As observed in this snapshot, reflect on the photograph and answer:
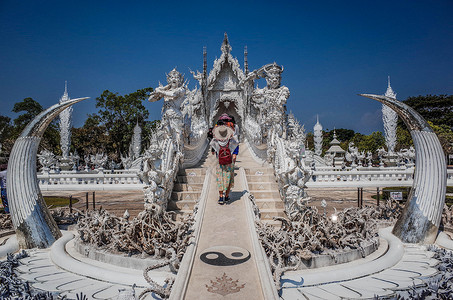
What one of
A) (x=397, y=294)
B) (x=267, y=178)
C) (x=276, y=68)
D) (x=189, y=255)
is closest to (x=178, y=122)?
(x=267, y=178)

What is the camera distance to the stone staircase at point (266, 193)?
253 inches

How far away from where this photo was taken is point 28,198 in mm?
5824

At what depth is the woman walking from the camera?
5905mm

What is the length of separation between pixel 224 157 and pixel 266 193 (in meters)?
1.60

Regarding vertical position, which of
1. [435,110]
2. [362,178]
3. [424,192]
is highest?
[435,110]

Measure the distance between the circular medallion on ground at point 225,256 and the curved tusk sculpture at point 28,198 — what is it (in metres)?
3.49

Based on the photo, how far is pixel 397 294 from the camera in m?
3.56

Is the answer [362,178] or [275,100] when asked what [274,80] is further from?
[362,178]

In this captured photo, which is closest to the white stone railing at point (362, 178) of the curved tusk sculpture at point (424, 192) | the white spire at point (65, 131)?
the curved tusk sculpture at point (424, 192)

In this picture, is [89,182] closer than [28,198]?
No

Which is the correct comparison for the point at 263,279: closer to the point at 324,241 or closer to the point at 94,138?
the point at 324,241

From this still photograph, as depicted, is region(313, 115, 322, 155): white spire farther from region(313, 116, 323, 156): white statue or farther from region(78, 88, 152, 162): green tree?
region(78, 88, 152, 162): green tree

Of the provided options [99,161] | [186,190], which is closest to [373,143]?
[99,161]

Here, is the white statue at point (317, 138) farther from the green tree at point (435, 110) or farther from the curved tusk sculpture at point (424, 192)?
the curved tusk sculpture at point (424, 192)
